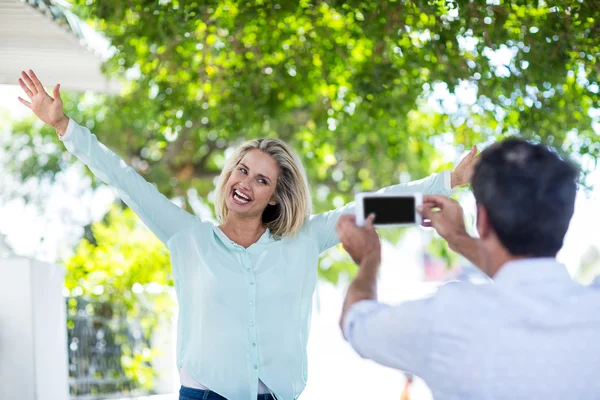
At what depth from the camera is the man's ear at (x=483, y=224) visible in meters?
1.89

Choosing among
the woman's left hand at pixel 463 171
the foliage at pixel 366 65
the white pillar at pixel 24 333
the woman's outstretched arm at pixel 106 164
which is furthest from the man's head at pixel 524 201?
the foliage at pixel 366 65

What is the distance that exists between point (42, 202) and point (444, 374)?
47.5 ft

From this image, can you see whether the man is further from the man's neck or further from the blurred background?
the blurred background

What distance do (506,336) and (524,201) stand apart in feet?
0.97

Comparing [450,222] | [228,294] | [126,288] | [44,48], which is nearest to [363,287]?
[450,222]

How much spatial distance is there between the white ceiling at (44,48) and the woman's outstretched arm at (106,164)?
1603 mm

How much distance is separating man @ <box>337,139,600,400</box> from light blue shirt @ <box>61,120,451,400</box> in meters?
1.01

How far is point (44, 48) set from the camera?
5.04 meters

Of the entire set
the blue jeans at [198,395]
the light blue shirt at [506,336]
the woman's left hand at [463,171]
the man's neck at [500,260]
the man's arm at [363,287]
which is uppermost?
the woman's left hand at [463,171]

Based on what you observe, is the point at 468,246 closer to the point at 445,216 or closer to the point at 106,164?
the point at 445,216

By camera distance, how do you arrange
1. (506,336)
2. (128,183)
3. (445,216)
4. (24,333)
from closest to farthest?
(506,336) < (445,216) < (128,183) < (24,333)

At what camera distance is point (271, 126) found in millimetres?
9992

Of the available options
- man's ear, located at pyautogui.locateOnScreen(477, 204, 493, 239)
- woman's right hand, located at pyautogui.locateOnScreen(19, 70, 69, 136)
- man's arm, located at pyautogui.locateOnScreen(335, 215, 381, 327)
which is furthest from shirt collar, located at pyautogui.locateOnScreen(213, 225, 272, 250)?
man's ear, located at pyautogui.locateOnScreen(477, 204, 493, 239)

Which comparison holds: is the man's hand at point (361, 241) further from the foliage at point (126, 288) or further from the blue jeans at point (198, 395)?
the foliage at point (126, 288)
